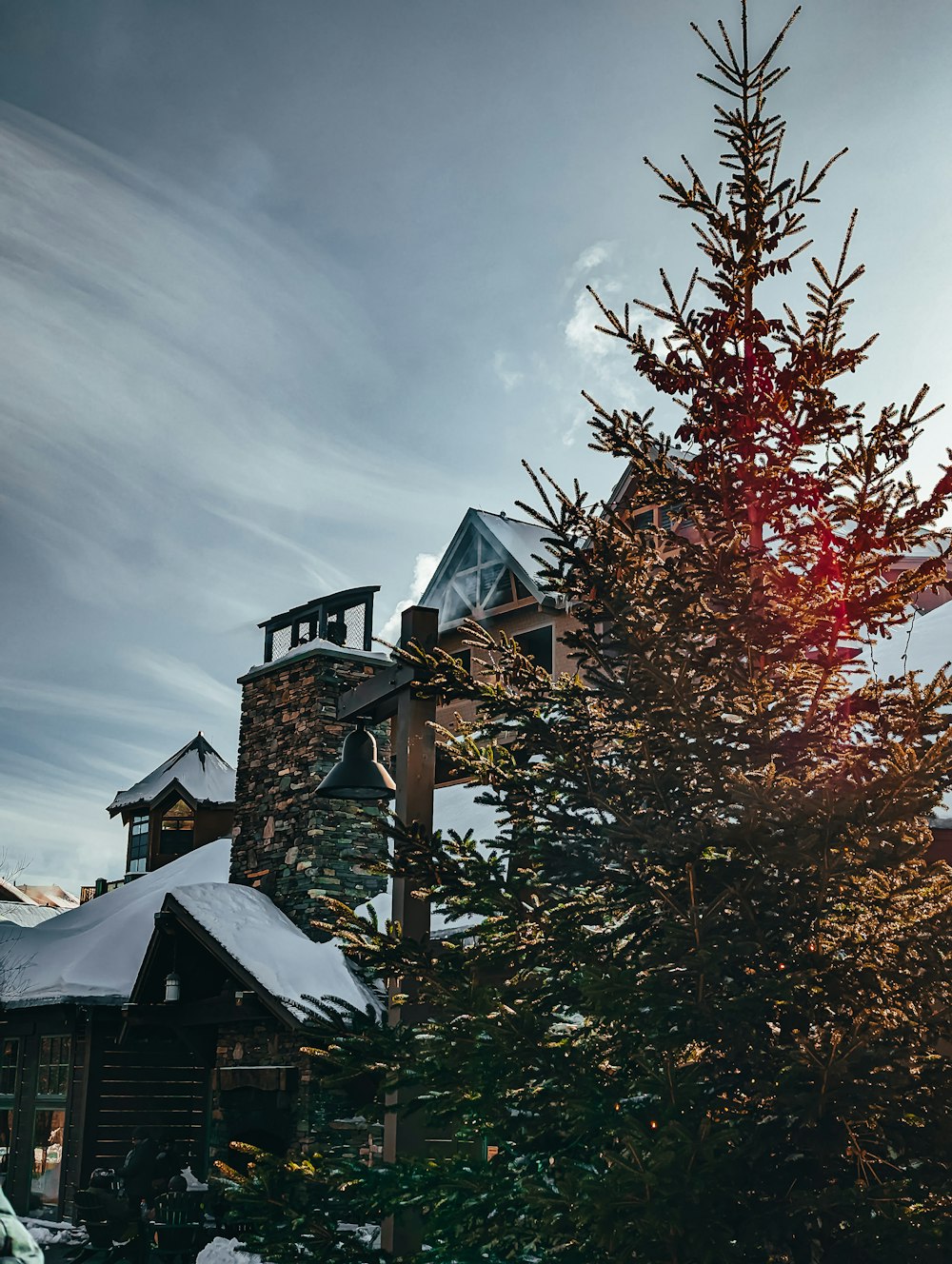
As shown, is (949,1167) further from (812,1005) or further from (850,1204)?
(812,1005)

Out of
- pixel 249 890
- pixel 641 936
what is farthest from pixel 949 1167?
pixel 249 890

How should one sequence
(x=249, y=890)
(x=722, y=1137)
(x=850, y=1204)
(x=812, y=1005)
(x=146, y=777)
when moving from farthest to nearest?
(x=146, y=777) → (x=249, y=890) → (x=812, y=1005) → (x=850, y=1204) → (x=722, y=1137)

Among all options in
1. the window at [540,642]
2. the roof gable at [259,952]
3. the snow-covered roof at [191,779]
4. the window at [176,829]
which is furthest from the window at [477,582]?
the roof gable at [259,952]

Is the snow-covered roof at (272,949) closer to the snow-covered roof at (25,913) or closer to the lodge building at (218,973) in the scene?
the lodge building at (218,973)

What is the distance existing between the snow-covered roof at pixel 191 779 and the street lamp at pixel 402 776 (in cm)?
1844

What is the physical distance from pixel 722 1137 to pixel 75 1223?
52.1 feet

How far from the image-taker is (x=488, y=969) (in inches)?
207

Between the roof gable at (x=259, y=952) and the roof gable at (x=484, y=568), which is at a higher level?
the roof gable at (x=484, y=568)

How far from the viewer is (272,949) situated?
1410 cm

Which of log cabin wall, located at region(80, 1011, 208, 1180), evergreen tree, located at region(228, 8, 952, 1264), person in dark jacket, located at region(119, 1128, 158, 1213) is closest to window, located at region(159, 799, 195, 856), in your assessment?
log cabin wall, located at region(80, 1011, 208, 1180)

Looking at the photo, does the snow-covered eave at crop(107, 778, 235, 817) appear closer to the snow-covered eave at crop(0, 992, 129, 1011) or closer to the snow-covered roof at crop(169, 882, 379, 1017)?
the snow-covered eave at crop(0, 992, 129, 1011)

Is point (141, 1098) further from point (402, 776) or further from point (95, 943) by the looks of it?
point (402, 776)

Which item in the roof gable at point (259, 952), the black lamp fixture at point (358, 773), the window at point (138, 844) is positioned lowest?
the roof gable at point (259, 952)

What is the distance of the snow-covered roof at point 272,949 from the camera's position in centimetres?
1351
